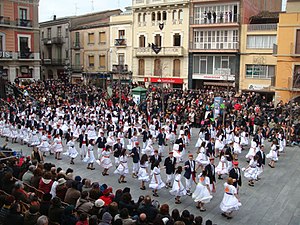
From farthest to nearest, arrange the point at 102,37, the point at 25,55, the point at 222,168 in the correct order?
the point at 102,37, the point at 25,55, the point at 222,168

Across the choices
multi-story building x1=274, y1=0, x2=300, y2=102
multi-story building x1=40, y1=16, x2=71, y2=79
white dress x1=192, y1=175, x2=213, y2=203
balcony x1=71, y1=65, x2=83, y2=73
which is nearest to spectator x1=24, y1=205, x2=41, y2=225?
white dress x1=192, y1=175, x2=213, y2=203

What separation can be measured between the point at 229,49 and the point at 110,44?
16.9 metres

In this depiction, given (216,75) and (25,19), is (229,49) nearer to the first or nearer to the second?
(216,75)

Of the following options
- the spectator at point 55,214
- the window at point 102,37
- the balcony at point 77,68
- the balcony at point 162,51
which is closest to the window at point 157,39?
the balcony at point 162,51

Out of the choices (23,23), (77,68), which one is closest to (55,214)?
(23,23)

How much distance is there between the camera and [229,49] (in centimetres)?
3662

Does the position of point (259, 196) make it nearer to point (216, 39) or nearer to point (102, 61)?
point (216, 39)

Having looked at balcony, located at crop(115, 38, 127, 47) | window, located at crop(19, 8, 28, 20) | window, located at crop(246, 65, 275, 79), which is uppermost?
window, located at crop(19, 8, 28, 20)

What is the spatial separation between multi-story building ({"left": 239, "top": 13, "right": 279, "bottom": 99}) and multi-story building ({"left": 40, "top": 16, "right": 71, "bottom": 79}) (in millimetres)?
26368

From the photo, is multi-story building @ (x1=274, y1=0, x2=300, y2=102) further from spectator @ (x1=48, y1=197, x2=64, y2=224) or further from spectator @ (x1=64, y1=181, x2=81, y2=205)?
spectator @ (x1=48, y1=197, x2=64, y2=224)

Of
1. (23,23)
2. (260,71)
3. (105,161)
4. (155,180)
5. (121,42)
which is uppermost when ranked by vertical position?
(23,23)

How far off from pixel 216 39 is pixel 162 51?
6.66 meters

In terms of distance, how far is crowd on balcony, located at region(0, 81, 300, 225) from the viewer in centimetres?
858

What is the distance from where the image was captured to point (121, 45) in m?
44.8
